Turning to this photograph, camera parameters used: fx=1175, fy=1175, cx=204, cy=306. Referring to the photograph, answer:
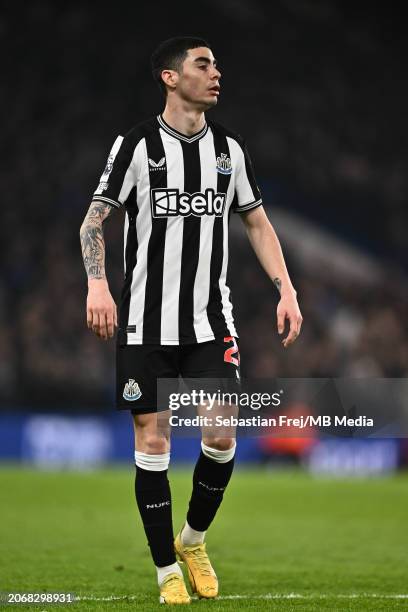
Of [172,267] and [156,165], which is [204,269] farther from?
[156,165]

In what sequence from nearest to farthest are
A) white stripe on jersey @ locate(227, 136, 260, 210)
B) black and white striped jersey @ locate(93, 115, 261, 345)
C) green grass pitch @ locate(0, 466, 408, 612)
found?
black and white striped jersey @ locate(93, 115, 261, 345), green grass pitch @ locate(0, 466, 408, 612), white stripe on jersey @ locate(227, 136, 260, 210)

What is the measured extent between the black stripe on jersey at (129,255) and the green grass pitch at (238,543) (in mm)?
1109

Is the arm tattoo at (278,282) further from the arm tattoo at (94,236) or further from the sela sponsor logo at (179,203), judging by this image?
the arm tattoo at (94,236)

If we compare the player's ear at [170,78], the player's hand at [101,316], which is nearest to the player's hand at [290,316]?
the player's hand at [101,316]

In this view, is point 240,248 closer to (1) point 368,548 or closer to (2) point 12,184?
(2) point 12,184

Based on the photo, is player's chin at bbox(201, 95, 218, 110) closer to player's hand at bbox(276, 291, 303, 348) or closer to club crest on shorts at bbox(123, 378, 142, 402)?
player's hand at bbox(276, 291, 303, 348)

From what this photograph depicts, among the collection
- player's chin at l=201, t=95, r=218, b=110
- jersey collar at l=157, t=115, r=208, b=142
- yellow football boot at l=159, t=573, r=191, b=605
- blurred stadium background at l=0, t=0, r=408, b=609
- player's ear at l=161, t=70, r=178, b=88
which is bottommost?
yellow football boot at l=159, t=573, r=191, b=605

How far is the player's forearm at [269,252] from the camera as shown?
498 cm

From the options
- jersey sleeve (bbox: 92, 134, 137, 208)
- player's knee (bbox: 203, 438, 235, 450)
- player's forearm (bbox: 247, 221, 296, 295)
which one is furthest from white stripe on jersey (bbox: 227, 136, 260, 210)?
player's knee (bbox: 203, 438, 235, 450)

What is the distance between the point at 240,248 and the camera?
749 inches

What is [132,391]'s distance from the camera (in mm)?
4664

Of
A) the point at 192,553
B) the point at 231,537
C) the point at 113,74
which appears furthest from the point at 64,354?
the point at 192,553

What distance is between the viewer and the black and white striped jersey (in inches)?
188

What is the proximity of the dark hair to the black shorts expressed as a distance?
110 cm
